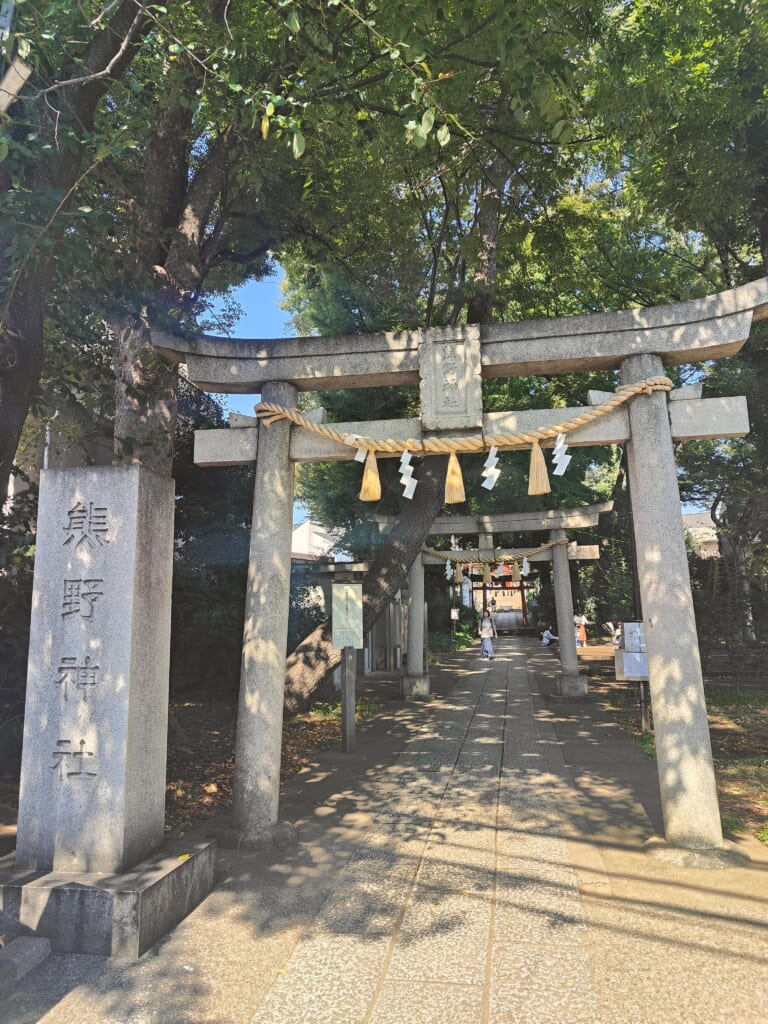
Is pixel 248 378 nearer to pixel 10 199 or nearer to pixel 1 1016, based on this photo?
pixel 10 199

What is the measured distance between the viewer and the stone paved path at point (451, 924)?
2.93m

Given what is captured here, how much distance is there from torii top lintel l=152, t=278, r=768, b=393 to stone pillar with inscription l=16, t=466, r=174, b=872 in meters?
1.65

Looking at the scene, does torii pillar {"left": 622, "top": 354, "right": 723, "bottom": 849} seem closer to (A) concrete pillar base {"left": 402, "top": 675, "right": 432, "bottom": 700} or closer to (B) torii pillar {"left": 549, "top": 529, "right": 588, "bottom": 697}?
(B) torii pillar {"left": 549, "top": 529, "right": 588, "bottom": 697}

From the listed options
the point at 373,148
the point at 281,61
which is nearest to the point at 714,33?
the point at 373,148

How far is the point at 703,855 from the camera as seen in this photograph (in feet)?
14.6

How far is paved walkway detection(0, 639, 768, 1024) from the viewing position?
2928 millimetres

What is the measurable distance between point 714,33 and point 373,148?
11.9 ft

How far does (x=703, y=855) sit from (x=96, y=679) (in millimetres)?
4282

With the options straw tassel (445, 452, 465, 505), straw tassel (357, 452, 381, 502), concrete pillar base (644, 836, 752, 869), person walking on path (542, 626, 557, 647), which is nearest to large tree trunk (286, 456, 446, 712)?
straw tassel (357, 452, 381, 502)

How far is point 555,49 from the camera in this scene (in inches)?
192

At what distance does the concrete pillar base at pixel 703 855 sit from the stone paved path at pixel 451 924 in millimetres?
694

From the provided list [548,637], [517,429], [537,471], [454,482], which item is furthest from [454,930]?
[548,637]

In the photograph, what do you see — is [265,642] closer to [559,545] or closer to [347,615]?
[347,615]

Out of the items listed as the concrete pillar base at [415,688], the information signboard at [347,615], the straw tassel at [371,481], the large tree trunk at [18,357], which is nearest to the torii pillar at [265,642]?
the straw tassel at [371,481]
